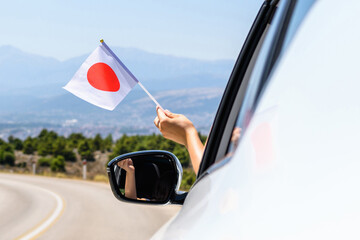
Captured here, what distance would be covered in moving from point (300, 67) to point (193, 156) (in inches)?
53.9

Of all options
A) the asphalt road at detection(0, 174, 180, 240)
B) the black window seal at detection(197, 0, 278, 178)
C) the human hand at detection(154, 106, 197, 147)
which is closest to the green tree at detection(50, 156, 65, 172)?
the asphalt road at detection(0, 174, 180, 240)

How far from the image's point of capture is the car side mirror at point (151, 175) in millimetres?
2227

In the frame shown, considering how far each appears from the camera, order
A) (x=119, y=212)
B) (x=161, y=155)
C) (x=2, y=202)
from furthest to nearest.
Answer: (x=2, y=202) < (x=119, y=212) < (x=161, y=155)

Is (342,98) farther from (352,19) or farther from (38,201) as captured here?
(38,201)

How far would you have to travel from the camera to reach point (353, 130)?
0.92 meters

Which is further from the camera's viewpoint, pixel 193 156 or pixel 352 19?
pixel 193 156

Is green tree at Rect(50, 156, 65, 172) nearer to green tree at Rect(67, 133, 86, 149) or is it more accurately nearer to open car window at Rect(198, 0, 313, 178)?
green tree at Rect(67, 133, 86, 149)

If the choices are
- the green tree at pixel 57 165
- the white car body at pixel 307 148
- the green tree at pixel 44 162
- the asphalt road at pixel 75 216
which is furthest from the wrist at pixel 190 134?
the green tree at pixel 44 162

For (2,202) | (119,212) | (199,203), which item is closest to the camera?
(199,203)

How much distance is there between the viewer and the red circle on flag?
3635mm

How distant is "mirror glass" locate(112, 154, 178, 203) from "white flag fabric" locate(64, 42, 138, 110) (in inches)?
46.5

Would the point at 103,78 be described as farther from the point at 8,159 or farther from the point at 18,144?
the point at 18,144

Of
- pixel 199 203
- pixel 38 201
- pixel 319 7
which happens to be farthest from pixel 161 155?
pixel 38 201

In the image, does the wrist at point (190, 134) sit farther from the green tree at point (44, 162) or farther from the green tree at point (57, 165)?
the green tree at point (44, 162)
